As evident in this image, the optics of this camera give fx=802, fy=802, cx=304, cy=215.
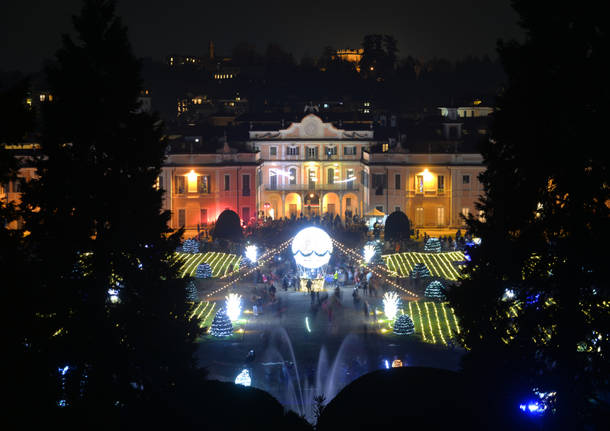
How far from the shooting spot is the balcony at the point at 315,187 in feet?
248

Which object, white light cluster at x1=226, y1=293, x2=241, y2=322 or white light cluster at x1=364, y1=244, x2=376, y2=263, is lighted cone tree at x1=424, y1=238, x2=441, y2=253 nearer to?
white light cluster at x1=364, y1=244, x2=376, y2=263

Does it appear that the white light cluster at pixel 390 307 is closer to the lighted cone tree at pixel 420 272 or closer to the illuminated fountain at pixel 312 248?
the illuminated fountain at pixel 312 248

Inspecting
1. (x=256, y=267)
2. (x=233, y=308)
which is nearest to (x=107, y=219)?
(x=233, y=308)

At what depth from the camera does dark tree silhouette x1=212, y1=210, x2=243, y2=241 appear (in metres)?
56.2

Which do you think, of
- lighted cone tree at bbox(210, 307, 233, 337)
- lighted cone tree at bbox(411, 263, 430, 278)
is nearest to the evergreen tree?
lighted cone tree at bbox(210, 307, 233, 337)

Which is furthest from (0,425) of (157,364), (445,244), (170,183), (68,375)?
(170,183)

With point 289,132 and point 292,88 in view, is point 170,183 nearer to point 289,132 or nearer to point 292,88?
point 289,132

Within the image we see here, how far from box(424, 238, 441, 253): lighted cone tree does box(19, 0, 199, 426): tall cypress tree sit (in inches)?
1223

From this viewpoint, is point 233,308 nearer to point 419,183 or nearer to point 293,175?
point 419,183

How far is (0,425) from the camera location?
1309cm

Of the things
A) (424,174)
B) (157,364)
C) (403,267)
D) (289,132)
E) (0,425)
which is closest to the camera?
(0,425)

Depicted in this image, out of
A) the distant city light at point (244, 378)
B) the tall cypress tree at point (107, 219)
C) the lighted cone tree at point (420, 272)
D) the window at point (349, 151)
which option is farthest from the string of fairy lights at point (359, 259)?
the window at point (349, 151)

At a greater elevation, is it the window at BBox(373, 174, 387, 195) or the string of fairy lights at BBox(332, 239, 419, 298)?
the window at BBox(373, 174, 387, 195)

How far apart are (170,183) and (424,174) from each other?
72.1ft
